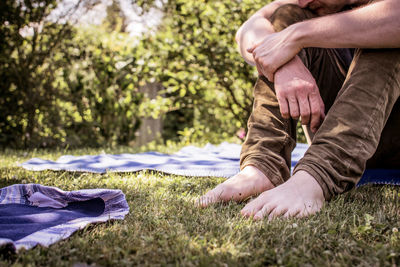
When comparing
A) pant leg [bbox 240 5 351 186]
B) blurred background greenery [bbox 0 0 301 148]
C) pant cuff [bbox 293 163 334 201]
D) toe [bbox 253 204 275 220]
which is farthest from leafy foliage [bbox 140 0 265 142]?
toe [bbox 253 204 275 220]

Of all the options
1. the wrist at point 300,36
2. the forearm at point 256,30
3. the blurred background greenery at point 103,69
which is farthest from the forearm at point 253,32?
the blurred background greenery at point 103,69

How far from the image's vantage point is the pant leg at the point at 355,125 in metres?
1.25

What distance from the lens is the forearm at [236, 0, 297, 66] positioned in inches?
63.5

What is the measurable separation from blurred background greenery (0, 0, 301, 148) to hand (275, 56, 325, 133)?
2460mm

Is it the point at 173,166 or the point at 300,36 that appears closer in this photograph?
the point at 300,36

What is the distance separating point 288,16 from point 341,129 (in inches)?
24.0

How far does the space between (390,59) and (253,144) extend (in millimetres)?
562

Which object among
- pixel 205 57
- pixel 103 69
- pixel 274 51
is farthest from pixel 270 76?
pixel 103 69

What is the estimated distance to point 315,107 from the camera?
136 centimetres

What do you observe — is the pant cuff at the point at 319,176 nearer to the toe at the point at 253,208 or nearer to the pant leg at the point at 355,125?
the pant leg at the point at 355,125

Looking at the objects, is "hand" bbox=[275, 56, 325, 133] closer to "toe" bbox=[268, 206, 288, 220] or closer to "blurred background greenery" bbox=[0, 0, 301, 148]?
"toe" bbox=[268, 206, 288, 220]

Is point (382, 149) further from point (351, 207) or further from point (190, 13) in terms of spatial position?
point (190, 13)

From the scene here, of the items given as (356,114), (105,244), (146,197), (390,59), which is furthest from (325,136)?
(105,244)

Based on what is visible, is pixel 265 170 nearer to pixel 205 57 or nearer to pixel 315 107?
pixel 315 107
